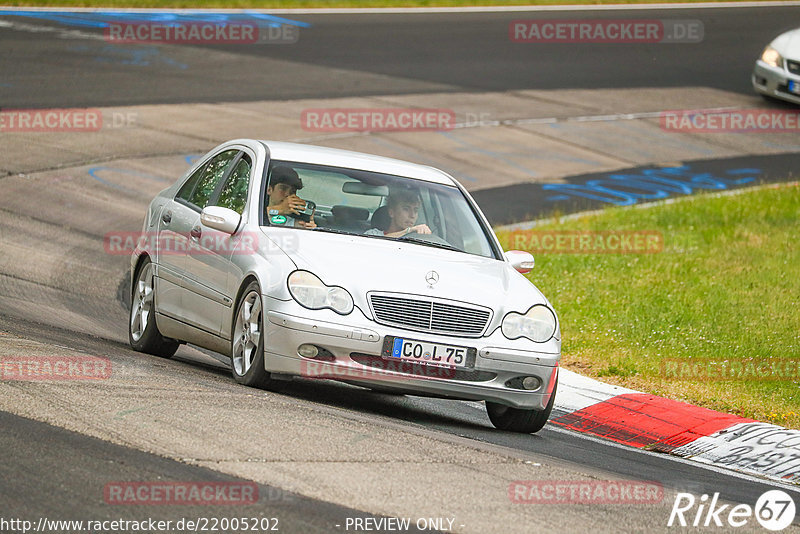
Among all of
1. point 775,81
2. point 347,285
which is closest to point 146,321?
point 347,285

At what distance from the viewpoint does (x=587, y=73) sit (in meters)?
27.2

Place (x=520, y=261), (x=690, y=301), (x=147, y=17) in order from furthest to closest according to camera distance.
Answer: (x=147, y=17), (x=690, y=301), (x=520, y=261)

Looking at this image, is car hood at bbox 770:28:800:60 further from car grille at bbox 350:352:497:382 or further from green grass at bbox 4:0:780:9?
car grille at bbox 350:352:497:382

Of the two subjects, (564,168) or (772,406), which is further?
(564,168)

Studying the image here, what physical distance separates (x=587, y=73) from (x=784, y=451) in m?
19.8

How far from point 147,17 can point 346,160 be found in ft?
64.5

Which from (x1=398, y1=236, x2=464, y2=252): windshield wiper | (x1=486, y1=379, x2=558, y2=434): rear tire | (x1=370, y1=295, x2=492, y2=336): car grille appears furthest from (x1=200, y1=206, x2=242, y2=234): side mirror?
(x1=486, y1=379, x2=558, y2=434): rear tire

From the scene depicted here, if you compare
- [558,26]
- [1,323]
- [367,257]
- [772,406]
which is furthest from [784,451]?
[558,26]

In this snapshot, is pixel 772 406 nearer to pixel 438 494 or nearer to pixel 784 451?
pixel 784 451

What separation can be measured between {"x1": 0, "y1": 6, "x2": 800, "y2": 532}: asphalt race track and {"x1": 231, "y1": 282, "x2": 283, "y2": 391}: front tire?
0.18 m

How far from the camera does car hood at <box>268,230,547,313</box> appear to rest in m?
7.60

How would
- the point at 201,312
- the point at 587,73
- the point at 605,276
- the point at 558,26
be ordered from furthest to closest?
the point at 558,26
the point at 587,73
the point at 605,276
the point at 201,312

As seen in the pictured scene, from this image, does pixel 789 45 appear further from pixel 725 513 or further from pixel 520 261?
pixel 725 513

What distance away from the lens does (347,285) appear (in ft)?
24.8
